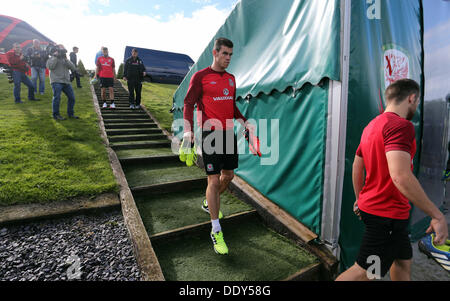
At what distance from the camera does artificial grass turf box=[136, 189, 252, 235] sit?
272 centimetres

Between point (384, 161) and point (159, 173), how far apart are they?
135 inches

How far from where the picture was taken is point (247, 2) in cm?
354

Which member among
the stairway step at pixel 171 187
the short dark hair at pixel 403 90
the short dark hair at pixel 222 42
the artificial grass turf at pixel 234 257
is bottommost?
the artificial grass turf at pixel 234 257

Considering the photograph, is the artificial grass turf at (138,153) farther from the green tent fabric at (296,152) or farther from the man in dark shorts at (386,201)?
the man in dark shorts at (386,201)

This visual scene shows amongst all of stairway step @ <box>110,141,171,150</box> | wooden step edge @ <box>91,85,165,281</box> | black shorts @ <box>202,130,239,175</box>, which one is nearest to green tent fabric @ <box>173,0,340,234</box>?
black shorts @ <box>202,130,239,175</box>

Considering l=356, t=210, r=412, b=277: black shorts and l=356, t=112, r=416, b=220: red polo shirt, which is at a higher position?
l=356, t=112, r=416, b=220: red polo shirt

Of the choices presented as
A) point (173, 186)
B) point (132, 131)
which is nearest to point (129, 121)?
point (132, 131)

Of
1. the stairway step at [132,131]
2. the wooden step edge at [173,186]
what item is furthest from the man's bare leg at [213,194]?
the stairway step at [132,131]

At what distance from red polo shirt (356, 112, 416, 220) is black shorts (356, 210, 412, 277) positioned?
56mm

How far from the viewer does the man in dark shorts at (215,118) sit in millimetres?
2396

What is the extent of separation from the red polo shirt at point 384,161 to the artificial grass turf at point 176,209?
6.01ft
